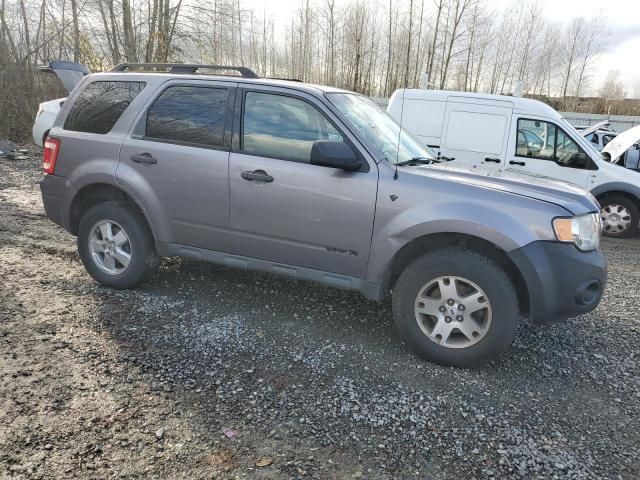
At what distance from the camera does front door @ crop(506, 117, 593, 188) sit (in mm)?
7727

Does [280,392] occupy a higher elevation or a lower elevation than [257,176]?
lower

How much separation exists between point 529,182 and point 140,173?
3.11 m

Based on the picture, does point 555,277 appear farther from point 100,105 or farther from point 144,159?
point 100,105

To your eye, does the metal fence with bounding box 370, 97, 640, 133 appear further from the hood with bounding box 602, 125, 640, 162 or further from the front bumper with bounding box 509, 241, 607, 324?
the front bumper with bounding box 509, 241, 607, 324

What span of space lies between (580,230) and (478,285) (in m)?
0.75

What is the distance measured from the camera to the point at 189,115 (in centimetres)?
393

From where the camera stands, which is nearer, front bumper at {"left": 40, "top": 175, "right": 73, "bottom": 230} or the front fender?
the front fender

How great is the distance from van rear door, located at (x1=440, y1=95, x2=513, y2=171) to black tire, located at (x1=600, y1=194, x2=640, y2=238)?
1.92 m

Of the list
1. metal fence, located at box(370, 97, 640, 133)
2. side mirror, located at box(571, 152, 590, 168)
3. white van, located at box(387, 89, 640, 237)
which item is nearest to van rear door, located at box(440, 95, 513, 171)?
white van, located at box(387, 89, 640, 237)

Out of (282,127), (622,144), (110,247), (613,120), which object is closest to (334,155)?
(282,127)

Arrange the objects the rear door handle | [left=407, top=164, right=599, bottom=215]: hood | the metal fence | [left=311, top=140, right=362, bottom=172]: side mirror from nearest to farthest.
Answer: [left=407, top=164, right=599, bottom=215]: hood
[left=311, top=140, right=362, bottom=172]: side mirror
the rear door handle
the metal fence

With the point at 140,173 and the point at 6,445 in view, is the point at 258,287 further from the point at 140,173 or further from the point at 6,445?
the point at 6,445

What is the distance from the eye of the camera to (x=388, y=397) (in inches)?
116

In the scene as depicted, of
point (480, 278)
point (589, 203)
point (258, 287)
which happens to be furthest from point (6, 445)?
point (589, 203)
